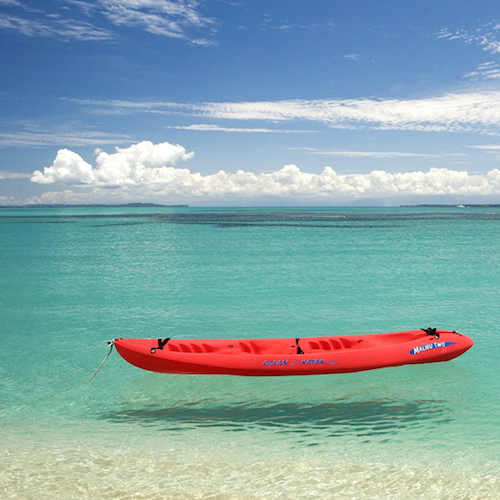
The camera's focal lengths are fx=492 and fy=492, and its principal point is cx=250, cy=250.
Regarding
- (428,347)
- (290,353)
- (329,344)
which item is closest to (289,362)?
(290,353)

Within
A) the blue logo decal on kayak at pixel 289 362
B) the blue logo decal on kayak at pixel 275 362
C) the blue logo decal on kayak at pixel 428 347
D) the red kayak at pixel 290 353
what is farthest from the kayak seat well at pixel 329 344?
the blue logo decal on kayak at pixel 428 347

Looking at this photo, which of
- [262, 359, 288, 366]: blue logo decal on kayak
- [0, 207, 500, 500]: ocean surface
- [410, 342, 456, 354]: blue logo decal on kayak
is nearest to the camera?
[0, 207, 500, 500]: ocean surface

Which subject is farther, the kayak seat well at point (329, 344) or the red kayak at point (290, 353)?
the kayak seat well at point (329, 344)

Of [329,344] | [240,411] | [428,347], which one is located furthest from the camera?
[428,347]

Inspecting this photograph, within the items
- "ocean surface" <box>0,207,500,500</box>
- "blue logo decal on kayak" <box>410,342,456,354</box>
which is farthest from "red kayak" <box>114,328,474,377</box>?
"ocean surface" <box>0,207,500,500</box>

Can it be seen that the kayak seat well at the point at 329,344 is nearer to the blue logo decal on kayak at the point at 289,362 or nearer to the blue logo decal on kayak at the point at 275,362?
the blue logo decal on kayak at the point at 289,362

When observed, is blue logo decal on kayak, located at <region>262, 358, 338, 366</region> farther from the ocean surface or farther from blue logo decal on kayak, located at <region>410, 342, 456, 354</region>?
blue logo decal on kayak, located at <region>410, 342, 456, 354</region>

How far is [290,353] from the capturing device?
10.6 meters

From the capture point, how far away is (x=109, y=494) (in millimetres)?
6750

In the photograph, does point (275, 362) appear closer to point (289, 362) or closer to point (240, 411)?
point (289, 362)

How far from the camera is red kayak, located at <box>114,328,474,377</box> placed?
391 inches

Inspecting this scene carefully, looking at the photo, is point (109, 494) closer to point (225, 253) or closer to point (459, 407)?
point (459, 407)

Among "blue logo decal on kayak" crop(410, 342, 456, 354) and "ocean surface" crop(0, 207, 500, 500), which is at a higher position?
"blue logo decal on kayak" crop(410, 342, 456, 354)

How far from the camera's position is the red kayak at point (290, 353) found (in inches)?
391
